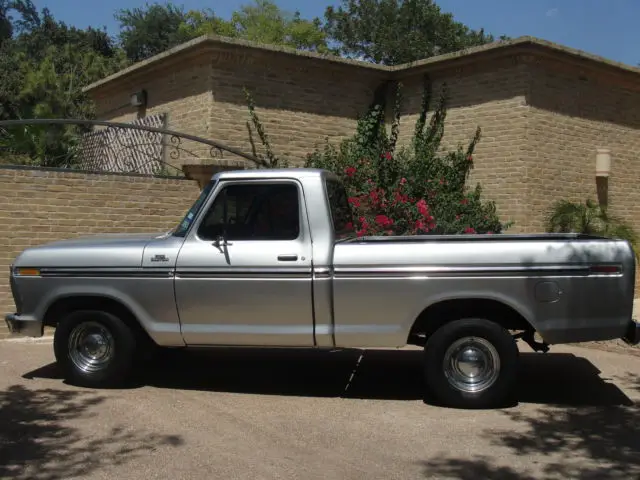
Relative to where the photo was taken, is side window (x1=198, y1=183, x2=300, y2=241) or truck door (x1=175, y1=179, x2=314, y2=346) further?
side window (x1=198, y1=183, x2=300, y2=241)

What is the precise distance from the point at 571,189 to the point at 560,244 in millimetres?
6512

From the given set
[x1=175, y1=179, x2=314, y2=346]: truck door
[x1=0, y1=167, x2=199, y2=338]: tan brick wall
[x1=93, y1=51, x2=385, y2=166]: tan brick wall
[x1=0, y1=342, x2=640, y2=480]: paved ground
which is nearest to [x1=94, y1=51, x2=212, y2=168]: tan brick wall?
[x1=93, y1=51, x2=385, y2=166]: tan brick wall

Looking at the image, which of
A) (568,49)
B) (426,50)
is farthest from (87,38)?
(568,49)

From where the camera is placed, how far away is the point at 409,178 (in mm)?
11570

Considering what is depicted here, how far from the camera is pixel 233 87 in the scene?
11664 mm

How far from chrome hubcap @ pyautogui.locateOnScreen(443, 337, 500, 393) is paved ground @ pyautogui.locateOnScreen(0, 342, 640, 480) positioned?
0.25 metres

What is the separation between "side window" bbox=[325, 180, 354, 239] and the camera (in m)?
6.26

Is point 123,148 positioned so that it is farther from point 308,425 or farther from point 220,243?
point 308,425

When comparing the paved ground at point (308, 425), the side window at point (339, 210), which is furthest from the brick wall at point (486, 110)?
the side window at point (339, 210)

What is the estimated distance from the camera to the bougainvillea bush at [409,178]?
10.9 meters

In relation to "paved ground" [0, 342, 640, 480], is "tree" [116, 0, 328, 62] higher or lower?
higher

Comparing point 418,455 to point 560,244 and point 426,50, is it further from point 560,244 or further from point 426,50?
point 426,50

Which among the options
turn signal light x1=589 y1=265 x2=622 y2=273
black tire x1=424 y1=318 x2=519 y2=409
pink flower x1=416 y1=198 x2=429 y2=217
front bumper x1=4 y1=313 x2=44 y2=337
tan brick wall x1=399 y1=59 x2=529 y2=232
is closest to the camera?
turn signal light x1=589 y1=265 x2=622 y2=273

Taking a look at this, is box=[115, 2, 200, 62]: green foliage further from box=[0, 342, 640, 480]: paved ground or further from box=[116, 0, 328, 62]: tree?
box=[0, 342, 640, 480]: paved ground
